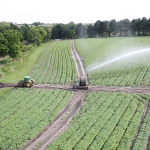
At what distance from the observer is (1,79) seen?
128 ft

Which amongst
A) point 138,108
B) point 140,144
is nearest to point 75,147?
point 140,144

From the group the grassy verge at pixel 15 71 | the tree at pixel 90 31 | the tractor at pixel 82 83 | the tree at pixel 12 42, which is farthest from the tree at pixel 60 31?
the tractor at pixel 82 83

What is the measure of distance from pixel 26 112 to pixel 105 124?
1161 centimetres

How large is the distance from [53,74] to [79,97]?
14.2 meters

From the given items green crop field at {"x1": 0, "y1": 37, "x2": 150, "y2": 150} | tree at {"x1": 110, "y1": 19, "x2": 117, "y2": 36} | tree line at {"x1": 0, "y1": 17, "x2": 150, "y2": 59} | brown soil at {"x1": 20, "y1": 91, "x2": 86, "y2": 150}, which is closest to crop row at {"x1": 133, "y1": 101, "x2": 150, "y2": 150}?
green crop field at {"x1": 0, "y1": 37, "x2": 150, "y2": 150}

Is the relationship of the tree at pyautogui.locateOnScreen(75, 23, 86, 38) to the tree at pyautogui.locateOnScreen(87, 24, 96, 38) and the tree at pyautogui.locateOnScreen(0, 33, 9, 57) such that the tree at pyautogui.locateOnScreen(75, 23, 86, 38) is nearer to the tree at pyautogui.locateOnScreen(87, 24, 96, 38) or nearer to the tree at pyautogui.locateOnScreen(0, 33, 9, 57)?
the tree at pyautogui.locateOnScreen(87, 24, 96, 38)

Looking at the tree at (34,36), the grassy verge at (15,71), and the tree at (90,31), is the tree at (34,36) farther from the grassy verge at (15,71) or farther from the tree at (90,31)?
the tree at (90,31)

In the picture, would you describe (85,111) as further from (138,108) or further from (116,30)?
(116,30)

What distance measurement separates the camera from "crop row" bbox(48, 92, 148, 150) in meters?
17.3

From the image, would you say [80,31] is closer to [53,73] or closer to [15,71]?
[15,71]

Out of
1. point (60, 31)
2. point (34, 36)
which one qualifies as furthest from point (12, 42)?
point (60, 31)

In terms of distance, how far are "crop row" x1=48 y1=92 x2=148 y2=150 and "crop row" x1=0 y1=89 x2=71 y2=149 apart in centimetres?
361

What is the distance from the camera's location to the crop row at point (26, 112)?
64.2 ft

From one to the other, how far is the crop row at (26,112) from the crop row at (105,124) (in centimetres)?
361
